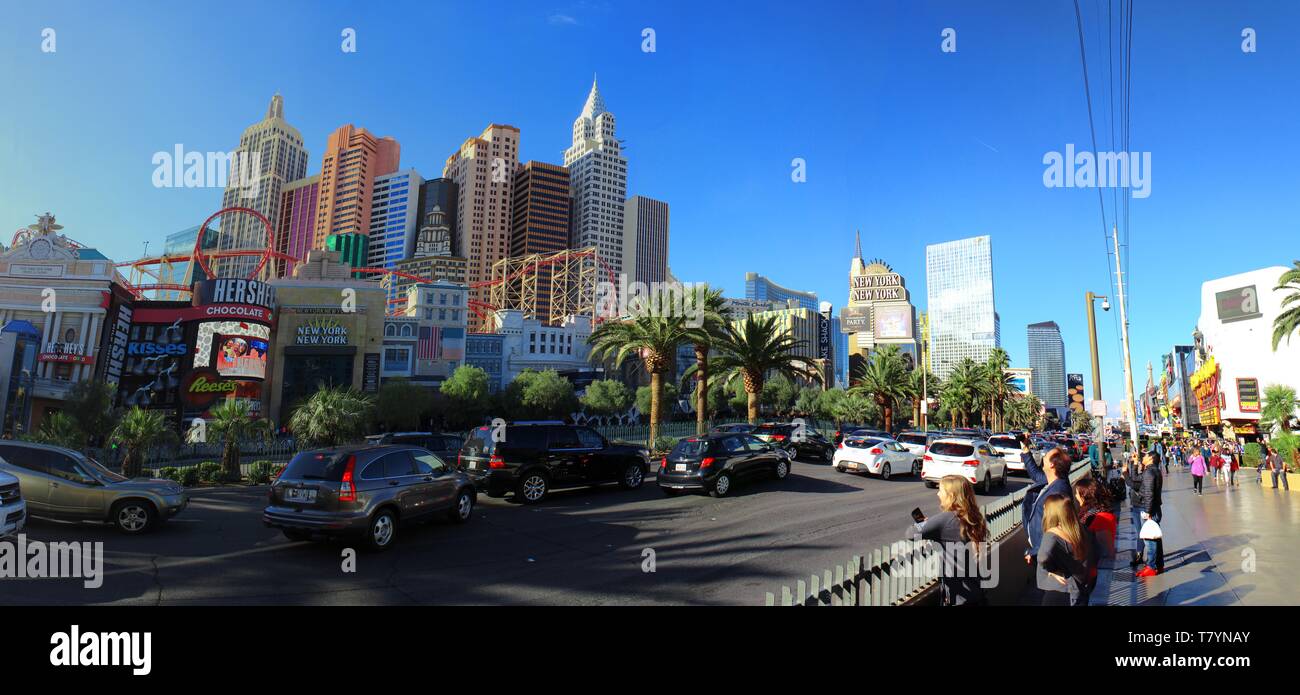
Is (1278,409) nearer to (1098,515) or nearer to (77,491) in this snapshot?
(1098,515)

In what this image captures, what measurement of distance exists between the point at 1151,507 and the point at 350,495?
12078mm

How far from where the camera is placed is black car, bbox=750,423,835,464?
24156 mm

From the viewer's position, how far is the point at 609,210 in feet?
604

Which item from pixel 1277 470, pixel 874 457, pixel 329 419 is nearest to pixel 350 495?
pixel 329 419

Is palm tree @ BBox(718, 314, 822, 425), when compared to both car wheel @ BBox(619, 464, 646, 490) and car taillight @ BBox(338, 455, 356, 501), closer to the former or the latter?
car wheel @ BBox(619, 464, 646, 490)

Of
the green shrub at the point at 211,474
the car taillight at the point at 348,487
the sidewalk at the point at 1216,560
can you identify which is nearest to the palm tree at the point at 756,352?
the sidewalk at the point at 1216,560

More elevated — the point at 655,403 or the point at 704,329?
the point at 704,329

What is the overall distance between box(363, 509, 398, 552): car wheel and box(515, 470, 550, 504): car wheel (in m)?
4.23

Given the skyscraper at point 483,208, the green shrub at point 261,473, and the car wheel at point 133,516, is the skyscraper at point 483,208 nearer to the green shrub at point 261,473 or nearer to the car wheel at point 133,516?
the green shrub at point 261,473

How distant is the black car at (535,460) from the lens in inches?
533

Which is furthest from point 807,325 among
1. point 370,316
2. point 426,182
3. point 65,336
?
point 65,336

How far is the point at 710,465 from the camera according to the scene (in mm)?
14836
